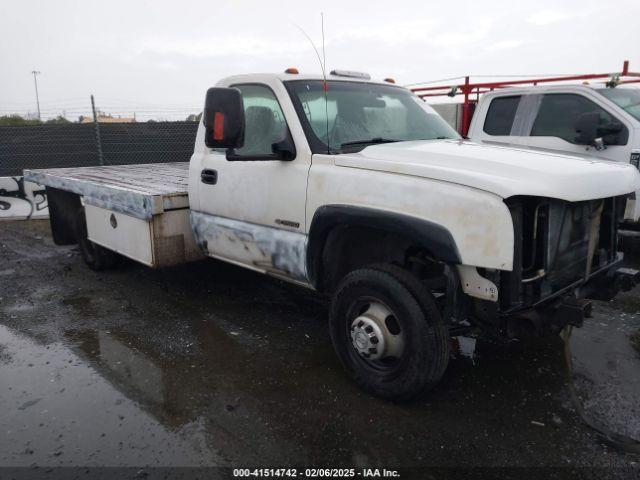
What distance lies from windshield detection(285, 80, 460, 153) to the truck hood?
0.71ft

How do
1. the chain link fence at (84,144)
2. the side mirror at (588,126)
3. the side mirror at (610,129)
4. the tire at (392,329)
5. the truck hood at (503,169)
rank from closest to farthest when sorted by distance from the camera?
the truck hood at (503,169)
the tire at (392,329)
the side mirror at (588,126)
the side mirror at (610,129)
the chain link fence at (84,144)

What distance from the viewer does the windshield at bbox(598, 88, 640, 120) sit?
5.73 m

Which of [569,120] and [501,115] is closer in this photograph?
[569,120]

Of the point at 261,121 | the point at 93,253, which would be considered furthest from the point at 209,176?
the point at 93,253

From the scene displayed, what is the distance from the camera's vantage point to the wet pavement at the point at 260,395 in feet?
9.09

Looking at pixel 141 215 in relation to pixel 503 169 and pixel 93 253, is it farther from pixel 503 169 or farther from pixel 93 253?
pixel 503 169

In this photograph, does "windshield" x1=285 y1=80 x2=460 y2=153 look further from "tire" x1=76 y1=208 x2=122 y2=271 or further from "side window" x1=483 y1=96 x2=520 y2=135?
"tire" x1=76 y1=208 x2=122 y2=271

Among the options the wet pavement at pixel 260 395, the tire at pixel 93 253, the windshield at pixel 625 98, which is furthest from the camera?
the tire at pixel 93 253

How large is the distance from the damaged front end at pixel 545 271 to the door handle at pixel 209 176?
230 cm

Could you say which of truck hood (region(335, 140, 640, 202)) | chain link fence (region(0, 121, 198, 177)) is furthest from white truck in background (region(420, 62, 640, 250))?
chain link fence (region(0, 121, 198, 177))

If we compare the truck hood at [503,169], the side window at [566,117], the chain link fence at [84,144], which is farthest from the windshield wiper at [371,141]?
the chain link fence at [84,144]

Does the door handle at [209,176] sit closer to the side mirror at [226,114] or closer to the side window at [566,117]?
the side mirror at [226,114]

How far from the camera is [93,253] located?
238 inches

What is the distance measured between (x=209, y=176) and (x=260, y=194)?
67cm
